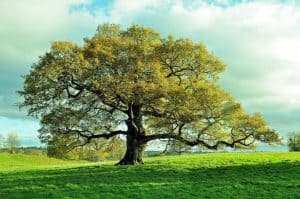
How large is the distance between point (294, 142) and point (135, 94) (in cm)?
4369

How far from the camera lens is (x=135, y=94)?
47.4 meters

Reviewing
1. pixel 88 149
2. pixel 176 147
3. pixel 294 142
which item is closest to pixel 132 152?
pixel 176 147

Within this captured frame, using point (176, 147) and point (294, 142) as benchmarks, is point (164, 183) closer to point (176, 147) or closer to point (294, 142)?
point (176, 147)

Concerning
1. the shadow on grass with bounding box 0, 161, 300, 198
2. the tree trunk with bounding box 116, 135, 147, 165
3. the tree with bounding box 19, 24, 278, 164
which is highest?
the tree with bounding box 19, 24, 278, 164

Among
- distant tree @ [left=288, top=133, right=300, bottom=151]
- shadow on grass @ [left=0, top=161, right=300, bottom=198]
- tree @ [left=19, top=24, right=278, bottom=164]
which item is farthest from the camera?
distant tree @ [left=288, top=133, right=300, bottom=151]

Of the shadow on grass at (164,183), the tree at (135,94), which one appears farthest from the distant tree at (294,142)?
the shadow on grass at (164,183)

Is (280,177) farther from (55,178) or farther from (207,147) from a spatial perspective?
(55,178)

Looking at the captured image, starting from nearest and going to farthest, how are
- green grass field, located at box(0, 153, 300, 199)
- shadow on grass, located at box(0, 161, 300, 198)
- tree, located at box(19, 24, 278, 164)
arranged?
shadow on grass, located at box(0, 161, 300, 198), green grass field, located at box(0, 153, 300, 199), tree, located at box(19, 24, 278, 164)

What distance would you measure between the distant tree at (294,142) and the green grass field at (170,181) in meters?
36.4

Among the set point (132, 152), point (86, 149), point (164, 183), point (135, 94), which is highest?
point (135, 94)

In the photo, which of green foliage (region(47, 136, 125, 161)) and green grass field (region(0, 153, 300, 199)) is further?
green foliage (region(47, 136, 125, 161))

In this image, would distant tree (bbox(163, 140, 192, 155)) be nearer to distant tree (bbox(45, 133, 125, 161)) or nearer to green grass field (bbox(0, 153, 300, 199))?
green grass field (bbox(0, 153, 300, 199))

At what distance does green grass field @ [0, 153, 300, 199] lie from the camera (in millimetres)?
34875

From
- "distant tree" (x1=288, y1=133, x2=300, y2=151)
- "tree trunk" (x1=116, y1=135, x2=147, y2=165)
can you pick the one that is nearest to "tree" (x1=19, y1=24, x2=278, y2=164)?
"tree trunk" (x1=116, y1=135, x2=147, y2=165)
